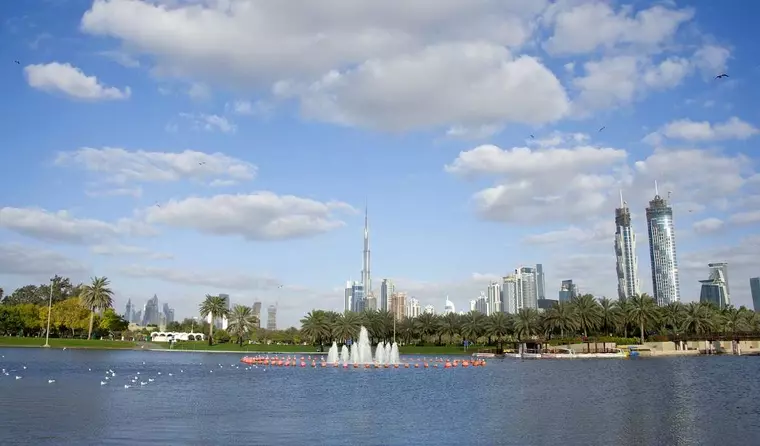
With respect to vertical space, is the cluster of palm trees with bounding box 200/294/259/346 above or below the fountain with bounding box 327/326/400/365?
above

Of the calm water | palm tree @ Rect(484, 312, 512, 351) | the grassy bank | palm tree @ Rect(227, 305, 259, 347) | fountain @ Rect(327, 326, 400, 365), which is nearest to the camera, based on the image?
the calm water

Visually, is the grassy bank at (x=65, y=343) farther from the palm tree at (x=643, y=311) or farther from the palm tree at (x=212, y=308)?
the palm tree at (x=643, y=311)

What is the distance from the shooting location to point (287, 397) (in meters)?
44.8

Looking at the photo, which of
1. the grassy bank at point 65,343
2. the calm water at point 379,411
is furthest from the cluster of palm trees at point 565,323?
the calm water at point 379,411

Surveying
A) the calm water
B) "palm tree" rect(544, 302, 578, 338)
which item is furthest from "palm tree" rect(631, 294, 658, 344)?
the calm water

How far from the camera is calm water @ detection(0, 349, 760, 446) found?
28.0 metres

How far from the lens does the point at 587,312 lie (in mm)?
128125

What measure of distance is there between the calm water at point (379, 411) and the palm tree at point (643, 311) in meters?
70.0

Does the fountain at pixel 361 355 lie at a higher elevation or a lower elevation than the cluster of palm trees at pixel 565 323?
lower

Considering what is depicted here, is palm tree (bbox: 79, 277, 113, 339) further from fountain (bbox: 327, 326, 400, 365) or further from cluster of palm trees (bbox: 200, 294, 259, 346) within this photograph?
fountain (bbox: 327, 326, 400, 365)

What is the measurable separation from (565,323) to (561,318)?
1252mm

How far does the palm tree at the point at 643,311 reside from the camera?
13075 centimetres

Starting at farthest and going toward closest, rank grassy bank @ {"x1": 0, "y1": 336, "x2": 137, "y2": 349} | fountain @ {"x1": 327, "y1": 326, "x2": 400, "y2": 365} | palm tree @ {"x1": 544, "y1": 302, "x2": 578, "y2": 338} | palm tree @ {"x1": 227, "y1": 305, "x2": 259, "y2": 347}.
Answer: palm tree @ {"x1": 227, "y1": 305, "x2": 259, "y2": 347} → grassy bank @ {"x1": 0, "y1": 336, "x2": 137, "y2": 349} → palm tree @ {"x1": 544, "y1": 302, "x2": 578, "y2": 338} → fountain @ {"x1": 327, "y1": 326, "x2": 400, "y2": 365}

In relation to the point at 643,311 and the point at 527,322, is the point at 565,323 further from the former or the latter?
the point at 643,311
